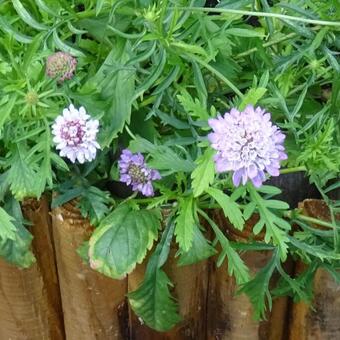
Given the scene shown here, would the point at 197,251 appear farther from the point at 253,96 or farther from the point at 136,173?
the point at 253,96

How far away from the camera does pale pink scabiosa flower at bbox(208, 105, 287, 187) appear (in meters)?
0.81

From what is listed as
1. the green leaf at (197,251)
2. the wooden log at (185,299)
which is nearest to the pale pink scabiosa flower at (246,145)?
the green leaf at (197,251)

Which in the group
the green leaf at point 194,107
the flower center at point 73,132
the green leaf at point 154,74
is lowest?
the flower center at point 73,132

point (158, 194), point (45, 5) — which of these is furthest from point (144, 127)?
point (45, 5)

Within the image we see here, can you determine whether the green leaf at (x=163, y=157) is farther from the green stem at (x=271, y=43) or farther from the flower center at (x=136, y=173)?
the green stem at (x=271, y=43)

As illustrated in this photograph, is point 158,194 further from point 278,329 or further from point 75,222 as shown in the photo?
point 278,329

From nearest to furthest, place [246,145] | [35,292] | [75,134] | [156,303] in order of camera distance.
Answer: [246,145] → [75,134] → [156,303] → [35,292]

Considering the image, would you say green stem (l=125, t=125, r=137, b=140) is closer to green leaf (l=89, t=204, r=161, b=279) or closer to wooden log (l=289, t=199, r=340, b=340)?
green leaf (l=89, t=204, r=161, b=279)

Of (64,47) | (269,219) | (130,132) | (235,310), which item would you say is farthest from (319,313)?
(64,47)

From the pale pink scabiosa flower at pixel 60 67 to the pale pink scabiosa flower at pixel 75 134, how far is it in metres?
0.04

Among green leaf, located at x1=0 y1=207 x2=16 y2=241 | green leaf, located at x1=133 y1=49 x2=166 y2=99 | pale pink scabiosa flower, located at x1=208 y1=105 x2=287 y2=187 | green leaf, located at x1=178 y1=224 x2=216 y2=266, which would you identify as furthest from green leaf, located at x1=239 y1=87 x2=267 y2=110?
green leaf, located at x1=0 y1=207 x2=16 y2=241

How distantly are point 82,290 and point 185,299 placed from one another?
0.16 metres

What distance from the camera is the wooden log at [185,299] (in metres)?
1.16

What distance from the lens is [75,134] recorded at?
91cm
